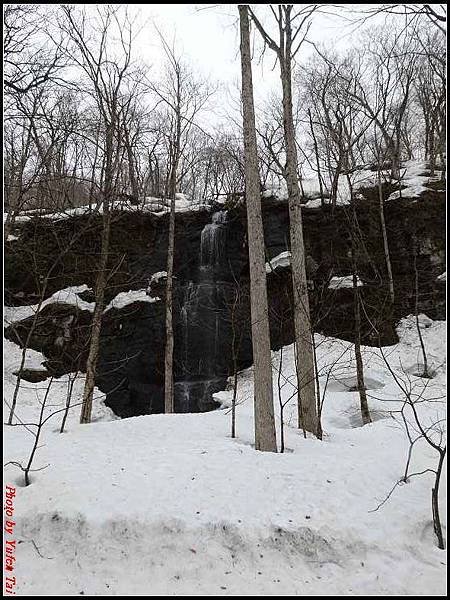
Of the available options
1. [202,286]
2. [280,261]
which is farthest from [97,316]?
[280,261]

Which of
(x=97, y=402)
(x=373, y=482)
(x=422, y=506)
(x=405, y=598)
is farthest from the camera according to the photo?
(x=97, y=402)

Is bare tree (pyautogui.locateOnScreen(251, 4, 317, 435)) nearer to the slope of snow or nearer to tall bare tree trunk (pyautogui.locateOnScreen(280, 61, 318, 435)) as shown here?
tall bare tree trunk (pyautogui.locateOnScreen(280, 61, 318, 435))

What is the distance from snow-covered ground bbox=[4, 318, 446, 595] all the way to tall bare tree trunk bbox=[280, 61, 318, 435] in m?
1.44

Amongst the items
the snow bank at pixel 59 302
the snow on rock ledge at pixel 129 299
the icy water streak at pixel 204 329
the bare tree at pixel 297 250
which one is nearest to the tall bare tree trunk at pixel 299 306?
the bare tree at pixel 297 250

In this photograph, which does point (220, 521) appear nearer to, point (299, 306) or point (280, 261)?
point (299, 306)

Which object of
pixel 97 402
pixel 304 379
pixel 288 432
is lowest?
pixel 97 402

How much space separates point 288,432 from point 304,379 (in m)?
0.95

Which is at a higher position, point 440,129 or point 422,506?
point 440,129

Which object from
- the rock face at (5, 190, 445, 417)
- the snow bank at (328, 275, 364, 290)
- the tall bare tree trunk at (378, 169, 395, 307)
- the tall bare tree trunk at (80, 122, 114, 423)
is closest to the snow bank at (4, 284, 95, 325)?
the rock face at (5, 190, 445, 417)

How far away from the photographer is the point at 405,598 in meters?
2.90

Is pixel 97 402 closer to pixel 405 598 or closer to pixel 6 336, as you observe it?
pixel 6 336

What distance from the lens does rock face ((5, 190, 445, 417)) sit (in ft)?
45.6

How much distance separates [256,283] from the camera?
18.8ft

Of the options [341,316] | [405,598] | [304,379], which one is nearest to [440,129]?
[341,316]
